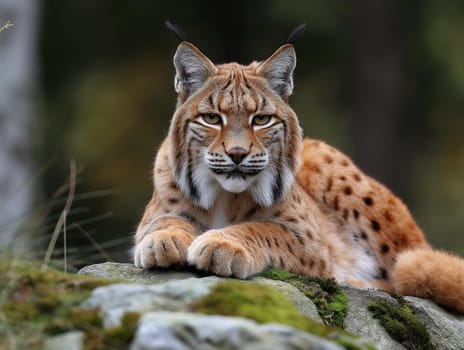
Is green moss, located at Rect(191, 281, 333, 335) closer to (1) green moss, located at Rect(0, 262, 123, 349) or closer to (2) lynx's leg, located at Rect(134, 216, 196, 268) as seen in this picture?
(1) green moss, located at Rect(0, 262, 123, 349)

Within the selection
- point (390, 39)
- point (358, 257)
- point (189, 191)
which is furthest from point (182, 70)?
point (390, 39)

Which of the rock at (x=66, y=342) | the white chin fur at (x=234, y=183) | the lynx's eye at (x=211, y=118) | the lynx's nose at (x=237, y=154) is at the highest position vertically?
the lynx's eye at (x=211, y=118)

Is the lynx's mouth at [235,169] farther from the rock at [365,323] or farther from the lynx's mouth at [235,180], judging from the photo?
the rock at [365,323]

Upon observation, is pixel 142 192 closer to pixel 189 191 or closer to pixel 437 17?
pixel 437 17

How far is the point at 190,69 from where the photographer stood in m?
7.41

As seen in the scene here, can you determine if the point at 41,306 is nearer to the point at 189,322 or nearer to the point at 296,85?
the point at 189,322

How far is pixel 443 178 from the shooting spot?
23.9 metres

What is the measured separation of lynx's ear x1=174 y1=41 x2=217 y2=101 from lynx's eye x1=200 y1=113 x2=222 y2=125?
329mm

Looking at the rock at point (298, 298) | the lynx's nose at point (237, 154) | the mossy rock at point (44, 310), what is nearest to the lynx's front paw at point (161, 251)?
the rock at point (298, 298)

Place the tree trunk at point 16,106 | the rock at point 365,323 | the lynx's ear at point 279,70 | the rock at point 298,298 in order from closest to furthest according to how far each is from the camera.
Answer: the rock at point 298,298
the rock at point 365,323
the lynx's ear at point 279,70
the tree trunk at point 16,106

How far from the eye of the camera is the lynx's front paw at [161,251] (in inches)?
252

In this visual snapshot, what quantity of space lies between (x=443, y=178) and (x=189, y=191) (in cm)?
1730

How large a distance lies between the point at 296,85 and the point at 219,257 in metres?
17.1

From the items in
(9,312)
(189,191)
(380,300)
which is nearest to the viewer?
(9,312)
